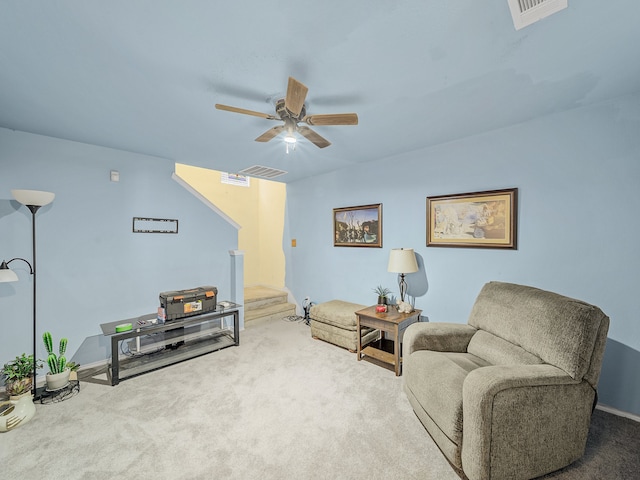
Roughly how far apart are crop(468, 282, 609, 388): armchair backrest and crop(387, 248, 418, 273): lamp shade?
86cm

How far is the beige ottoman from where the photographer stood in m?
3.26

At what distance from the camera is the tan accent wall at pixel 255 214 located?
17.9ft

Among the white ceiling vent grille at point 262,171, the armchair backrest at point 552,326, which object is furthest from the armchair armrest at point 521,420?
the white ceiling vent grille at point 262,171

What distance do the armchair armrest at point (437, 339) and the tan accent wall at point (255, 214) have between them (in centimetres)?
342

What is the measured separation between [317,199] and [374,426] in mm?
3320

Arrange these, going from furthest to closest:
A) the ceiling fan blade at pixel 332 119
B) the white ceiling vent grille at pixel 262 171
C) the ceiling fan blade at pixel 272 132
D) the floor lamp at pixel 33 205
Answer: the white ceiling vent grille at pixel 262 171, the floor lamp at pixel 33 205, the ceiling fan blade at pixel 272 132, the ceiling fan blade at pixel 332 119

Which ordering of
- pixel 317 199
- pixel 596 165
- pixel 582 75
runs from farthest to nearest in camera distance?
pixel 317 199 → pixel 596 165 → pixel 582 75

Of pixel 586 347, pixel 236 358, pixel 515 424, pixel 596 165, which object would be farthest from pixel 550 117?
pixel 236 358

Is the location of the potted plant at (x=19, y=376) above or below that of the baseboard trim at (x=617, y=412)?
above

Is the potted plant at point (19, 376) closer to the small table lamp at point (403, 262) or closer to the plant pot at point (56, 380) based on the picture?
the plant pot at point (56, 380)

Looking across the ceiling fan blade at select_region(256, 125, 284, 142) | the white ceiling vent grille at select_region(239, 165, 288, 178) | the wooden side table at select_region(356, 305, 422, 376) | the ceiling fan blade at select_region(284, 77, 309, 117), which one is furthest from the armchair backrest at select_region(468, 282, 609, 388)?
the white ceiling vent grille at select_region(239, 165, 288, 178)

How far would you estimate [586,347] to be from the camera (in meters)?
1.53

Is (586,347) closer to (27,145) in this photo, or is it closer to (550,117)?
(550,117)

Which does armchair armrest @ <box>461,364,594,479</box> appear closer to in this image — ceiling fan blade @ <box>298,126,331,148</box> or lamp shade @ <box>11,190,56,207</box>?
ceiling fan blade @ <box>298,126,331,148</box>
